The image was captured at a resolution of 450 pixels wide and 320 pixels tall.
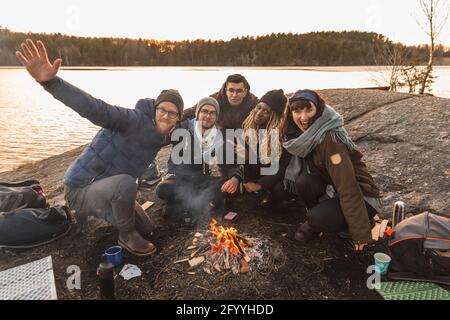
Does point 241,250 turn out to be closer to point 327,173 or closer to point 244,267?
point 244,267

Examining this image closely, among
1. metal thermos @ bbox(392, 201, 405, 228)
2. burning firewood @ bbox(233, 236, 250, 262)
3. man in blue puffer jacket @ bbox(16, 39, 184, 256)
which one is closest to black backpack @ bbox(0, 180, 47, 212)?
man in blue puffer jacket @ bbox(16, 39, 184, 256)

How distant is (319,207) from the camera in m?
3.93

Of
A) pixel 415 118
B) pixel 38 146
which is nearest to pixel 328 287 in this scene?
pixel 415 118

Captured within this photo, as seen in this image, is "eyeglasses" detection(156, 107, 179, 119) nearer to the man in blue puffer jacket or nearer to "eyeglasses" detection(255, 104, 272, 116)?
the man in blue puffer jacket

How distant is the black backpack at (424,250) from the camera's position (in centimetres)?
338

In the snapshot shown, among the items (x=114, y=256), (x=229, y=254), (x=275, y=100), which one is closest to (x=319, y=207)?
(x=229, y=254)

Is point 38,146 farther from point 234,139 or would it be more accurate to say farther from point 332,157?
point 332,157

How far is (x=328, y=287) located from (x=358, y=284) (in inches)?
13.6

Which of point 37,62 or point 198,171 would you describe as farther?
point 198,171

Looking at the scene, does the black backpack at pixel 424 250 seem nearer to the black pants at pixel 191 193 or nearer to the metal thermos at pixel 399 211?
the metal thermos at pixel 399 211

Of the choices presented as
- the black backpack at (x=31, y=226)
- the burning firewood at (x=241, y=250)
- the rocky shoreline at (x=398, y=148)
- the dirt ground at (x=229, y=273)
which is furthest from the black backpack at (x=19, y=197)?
the burning firewood at (x=241, y=250)

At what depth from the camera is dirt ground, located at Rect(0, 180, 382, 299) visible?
3328 mm

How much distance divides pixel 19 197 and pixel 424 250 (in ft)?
16.7

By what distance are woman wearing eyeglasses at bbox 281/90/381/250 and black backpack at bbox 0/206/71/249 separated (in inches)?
127
